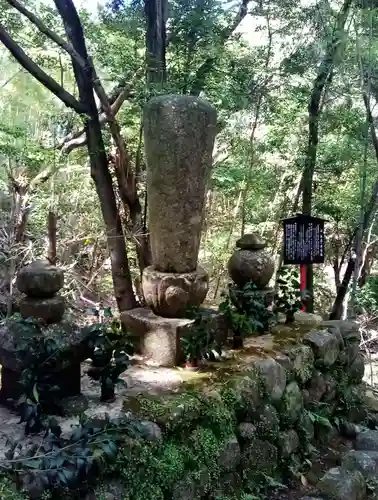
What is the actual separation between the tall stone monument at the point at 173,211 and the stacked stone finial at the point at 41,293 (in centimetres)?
81

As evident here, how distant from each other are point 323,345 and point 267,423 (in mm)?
1147

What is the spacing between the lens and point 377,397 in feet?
19.7

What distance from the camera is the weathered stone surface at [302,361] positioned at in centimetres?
394

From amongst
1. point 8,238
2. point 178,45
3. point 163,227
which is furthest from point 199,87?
point 8,238

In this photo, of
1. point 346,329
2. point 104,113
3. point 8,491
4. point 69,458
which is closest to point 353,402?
point 346,329

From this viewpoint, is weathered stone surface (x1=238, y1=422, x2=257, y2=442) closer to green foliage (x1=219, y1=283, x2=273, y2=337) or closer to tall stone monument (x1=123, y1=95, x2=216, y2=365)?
tall stone monument (x1=123, y1=95, x2=216, y2=365)

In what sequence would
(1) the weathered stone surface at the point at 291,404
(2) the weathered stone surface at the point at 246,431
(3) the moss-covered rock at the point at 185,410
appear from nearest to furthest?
1. (3) the moss-covered rock at the point at 185,410
2. (2) the weathered stone surface at the point at 246,431
3. (1) the weathered stone surface at the point at 291,404

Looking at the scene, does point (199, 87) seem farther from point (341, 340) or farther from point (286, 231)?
point (341, 340)

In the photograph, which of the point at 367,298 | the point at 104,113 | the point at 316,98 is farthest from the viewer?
the point at 367,298

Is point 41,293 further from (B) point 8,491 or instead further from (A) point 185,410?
(B) point 8,491

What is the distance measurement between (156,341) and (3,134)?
9.35 feet

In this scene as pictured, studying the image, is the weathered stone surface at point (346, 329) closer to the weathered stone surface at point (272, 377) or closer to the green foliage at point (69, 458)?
the weathered stone surface at point (272, 377)

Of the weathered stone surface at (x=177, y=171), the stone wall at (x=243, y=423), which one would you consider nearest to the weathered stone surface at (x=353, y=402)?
the stone wall at (x=243, y=423)

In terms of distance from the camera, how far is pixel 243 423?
3.24 metres
